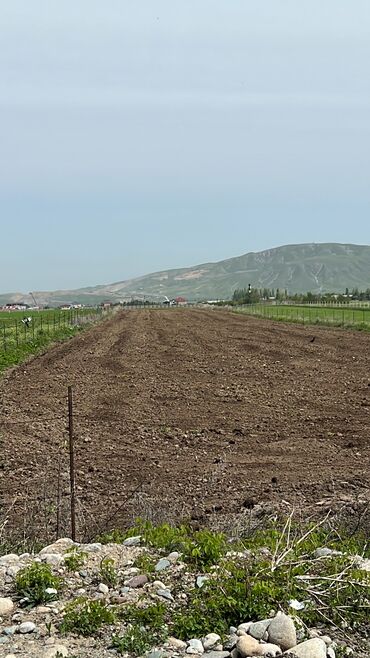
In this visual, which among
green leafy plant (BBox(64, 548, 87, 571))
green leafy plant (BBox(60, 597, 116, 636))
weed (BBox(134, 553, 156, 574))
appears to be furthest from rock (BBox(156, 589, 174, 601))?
green leafy plant (BBox(64, 548, 87, 571))

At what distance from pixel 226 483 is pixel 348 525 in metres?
2.37

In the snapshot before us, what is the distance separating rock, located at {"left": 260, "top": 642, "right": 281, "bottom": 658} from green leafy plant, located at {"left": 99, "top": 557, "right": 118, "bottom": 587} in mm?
1380

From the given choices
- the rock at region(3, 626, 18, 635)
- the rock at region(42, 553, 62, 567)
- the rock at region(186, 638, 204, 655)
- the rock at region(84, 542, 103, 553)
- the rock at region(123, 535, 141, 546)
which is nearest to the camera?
the rock at region(186, 638, 204, 655)

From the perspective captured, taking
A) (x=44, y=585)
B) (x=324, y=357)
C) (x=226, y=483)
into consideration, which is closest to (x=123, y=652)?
(x=44, y=585)

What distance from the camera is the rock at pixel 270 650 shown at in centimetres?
399

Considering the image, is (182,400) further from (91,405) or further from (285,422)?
(285,422)

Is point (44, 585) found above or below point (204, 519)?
above

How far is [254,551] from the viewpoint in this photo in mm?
5371

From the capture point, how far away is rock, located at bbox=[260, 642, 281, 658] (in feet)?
13.1

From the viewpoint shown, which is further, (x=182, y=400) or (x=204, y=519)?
(x=182, y=400)

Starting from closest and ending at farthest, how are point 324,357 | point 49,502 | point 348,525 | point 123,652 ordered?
point 123,652, point 348,525, point 49,502, point 324,357

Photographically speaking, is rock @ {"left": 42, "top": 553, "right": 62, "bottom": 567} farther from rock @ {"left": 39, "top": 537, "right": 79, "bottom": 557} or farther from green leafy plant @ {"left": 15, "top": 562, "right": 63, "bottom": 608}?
green leafy plant @ {"left": 15, "top": 562, "right": 63, "bottom": 608}

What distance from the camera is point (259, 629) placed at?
421 centimetres

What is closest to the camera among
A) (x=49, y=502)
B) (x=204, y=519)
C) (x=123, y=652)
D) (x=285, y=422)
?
(x=123, y=652)
